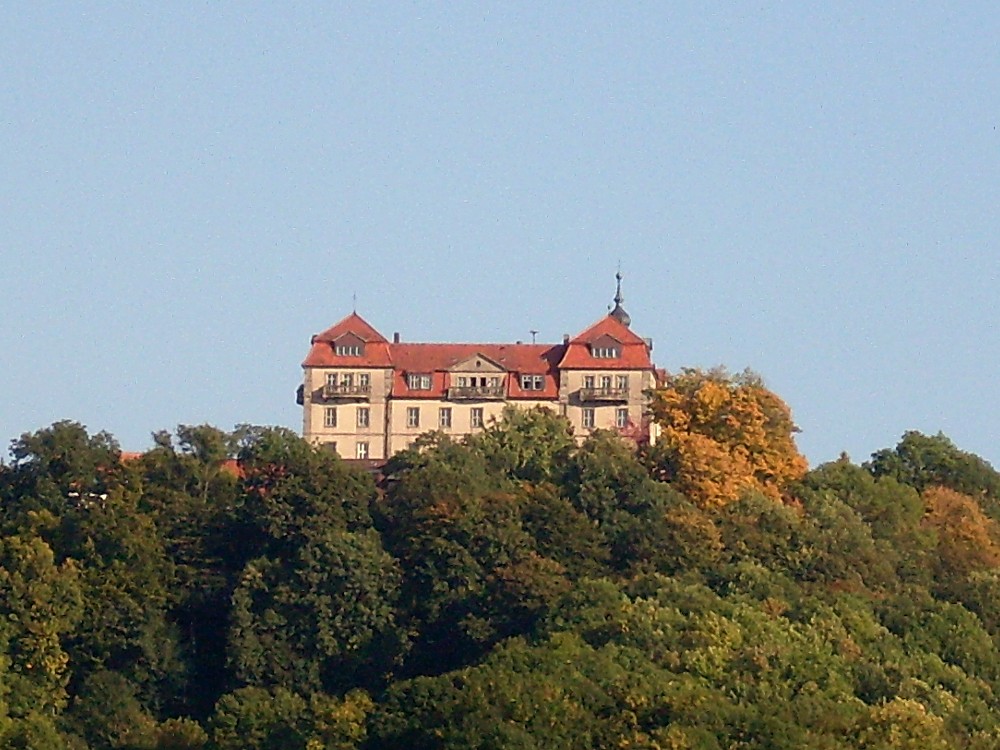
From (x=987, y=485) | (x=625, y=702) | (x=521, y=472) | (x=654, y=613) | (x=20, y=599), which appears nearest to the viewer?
(x=625, y=702)

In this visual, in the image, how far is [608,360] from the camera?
106 metres

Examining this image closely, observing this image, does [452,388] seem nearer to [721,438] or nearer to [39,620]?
[721,438]

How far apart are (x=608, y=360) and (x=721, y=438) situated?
13970 mm

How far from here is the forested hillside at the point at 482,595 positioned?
71.8 meters

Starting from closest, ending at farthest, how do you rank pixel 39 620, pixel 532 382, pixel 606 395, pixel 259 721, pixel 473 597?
pixel 259 721 < pixel 39 620 < pixel 473 597 < pixel 606 395 < pixel 532 382

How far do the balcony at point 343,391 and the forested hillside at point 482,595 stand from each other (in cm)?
1231

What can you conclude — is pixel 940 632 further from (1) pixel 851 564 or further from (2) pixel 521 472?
(2) pixel 521 472

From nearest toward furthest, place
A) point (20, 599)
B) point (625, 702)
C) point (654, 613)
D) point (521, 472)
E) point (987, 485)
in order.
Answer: point (625, 702), point (654, 613), point (20, 599), point (521, 472), point (987, 485)

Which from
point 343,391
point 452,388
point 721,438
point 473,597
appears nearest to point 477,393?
point 452,388

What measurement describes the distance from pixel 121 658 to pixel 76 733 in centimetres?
320

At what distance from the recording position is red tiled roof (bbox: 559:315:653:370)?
106188 millimetres

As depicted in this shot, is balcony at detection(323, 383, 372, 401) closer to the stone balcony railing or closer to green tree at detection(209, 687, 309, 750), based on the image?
the stone balcony railing

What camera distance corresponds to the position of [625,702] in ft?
226

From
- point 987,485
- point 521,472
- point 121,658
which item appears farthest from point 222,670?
point 987,485
